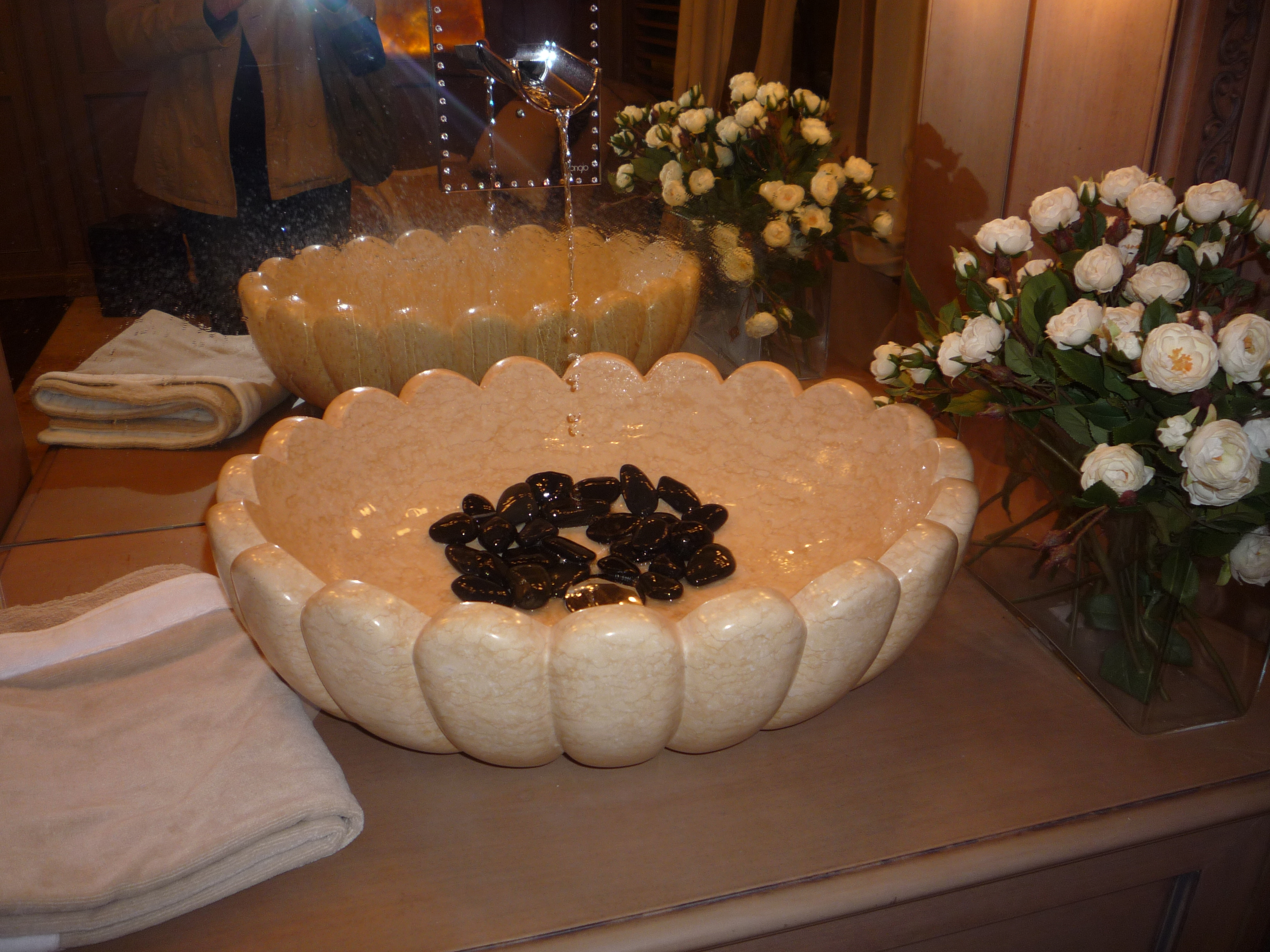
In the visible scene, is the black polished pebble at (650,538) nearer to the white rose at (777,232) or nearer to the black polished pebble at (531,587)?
the black polished pebble at (531,587)

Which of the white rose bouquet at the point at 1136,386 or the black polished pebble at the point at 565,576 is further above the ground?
the white rose bouquet at the point at 1136,386

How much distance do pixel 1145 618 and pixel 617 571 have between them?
0.35 metres

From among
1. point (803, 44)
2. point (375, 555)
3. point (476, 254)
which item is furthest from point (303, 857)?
point (803, 44)

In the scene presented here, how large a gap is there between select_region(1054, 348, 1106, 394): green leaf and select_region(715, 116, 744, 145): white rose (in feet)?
1.31

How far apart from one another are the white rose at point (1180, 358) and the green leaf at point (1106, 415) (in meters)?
0.06

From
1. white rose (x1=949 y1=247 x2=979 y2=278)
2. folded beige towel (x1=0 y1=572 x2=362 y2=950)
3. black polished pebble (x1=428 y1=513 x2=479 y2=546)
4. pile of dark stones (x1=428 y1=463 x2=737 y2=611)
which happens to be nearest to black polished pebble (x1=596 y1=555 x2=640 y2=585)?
pile of dark stones (x1=428 y1=463 x2=737 y2=611)

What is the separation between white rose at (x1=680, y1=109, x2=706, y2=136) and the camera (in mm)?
835

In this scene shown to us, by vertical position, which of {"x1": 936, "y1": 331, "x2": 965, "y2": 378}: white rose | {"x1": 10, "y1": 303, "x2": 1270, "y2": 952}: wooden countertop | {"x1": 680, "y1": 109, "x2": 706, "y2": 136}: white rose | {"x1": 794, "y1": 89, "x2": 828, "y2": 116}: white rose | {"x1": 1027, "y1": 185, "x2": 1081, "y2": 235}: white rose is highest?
{"x1": 794, "y1": 89, "x2": 828, "y2": 116}: white rose

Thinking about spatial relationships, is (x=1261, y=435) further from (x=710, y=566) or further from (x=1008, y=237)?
(x=710, y=566)

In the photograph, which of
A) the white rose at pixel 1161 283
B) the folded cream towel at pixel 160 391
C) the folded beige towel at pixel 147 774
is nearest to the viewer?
the folded beige towel at pixel 147 774

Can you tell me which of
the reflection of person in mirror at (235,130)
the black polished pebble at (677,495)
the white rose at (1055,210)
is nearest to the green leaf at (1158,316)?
the white rose at (1055,210)

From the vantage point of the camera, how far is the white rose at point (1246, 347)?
501mm

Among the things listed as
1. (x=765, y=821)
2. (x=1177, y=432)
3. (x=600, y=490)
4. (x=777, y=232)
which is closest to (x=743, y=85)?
(x=777, y=232)

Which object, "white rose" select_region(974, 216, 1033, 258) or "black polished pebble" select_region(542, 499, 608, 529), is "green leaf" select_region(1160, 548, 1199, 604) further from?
"black polished pebble" select_region(542, 499, 608, 529)
